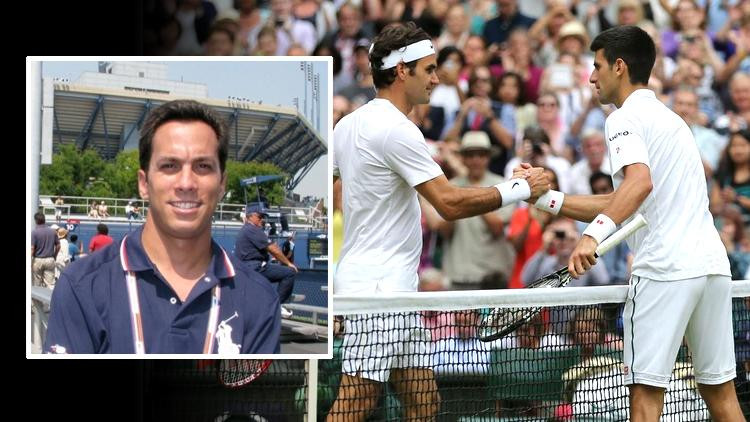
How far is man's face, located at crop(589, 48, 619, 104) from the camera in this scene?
5.14 meters

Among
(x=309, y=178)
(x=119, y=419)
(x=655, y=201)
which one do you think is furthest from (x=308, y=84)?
(x=119, y=419)

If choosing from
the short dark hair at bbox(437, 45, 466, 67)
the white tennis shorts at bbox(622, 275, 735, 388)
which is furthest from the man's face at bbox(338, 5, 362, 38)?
the white tennis shorts at bbox(622, 275, 735, 388)

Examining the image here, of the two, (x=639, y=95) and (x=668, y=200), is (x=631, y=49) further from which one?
Answer: (x=668, y=200)

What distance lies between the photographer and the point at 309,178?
15.0 feet

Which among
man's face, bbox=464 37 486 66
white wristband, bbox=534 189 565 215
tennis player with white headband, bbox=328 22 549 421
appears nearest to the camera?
tennis player with white headband, bbox=328 22 549 421

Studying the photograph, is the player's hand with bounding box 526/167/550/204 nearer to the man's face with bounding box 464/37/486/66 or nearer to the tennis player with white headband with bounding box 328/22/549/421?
the tennis player with white headband with bounding box 328/22/549/421

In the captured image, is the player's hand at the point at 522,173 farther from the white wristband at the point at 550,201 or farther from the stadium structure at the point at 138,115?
the stadium structure at the point at 138,115

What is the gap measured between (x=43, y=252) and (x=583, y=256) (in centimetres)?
194

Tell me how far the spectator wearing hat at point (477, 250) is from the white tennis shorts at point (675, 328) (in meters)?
4.39

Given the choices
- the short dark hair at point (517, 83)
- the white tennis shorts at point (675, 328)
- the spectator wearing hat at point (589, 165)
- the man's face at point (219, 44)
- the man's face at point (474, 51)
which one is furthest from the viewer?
the man's face at point (219, 44)

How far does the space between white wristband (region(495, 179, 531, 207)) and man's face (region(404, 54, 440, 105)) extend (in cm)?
47

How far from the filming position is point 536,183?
519 centimetres

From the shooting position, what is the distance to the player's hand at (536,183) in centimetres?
518

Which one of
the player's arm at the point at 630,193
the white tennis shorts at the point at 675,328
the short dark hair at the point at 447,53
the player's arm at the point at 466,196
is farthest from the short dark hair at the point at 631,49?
the short dark hair at the point at 447,53
